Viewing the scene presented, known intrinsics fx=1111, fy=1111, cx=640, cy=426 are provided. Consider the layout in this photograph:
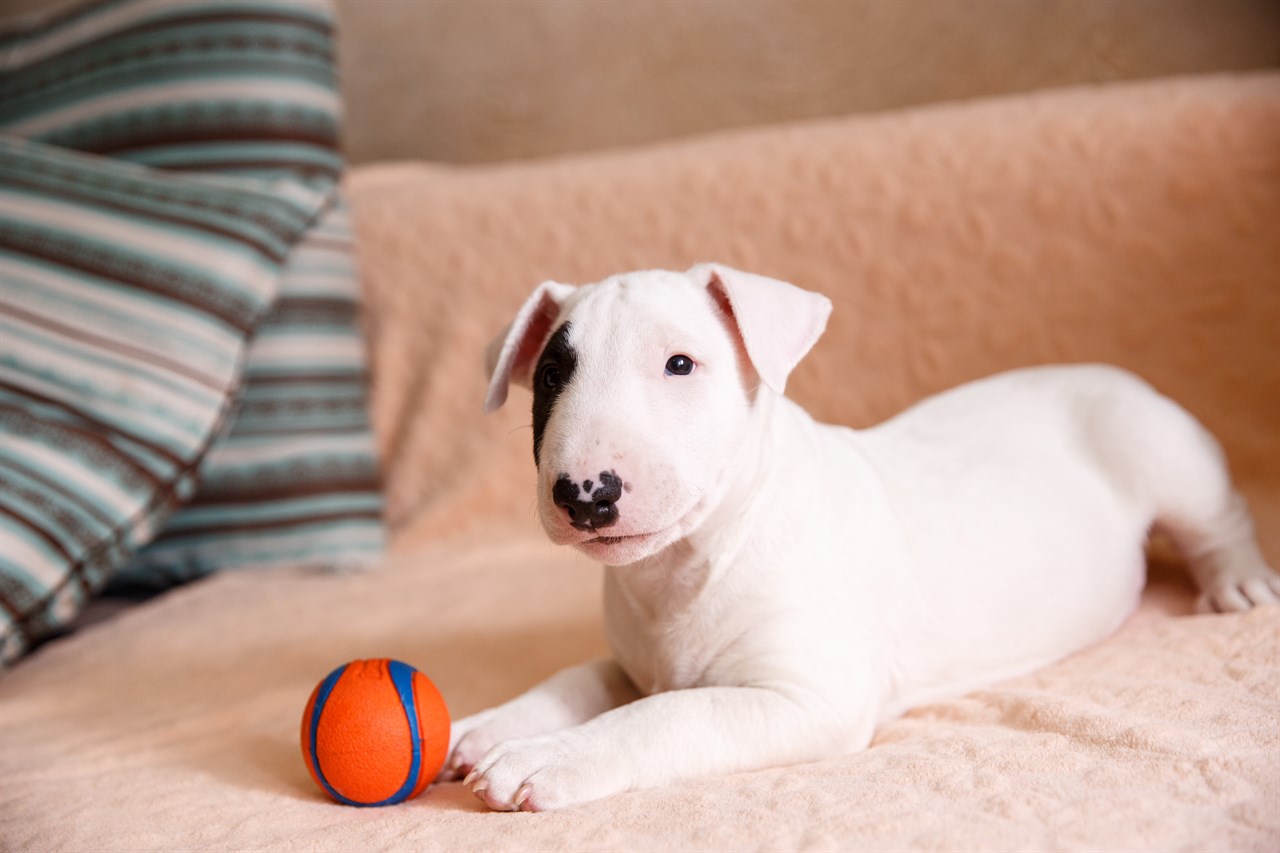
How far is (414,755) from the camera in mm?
1241

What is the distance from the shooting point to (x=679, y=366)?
4.23 feet

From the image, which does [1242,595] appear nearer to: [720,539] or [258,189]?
[720,539]

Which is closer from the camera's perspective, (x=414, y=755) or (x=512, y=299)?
(x=414, y=755)

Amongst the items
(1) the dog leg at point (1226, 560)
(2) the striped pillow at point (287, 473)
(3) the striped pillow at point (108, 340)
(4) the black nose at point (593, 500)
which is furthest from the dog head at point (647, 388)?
(2) the striped pillow at point (287, 473)

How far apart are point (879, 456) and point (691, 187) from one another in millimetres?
1059

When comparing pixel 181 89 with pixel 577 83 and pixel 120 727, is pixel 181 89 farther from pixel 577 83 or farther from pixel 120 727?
pixel 120 727

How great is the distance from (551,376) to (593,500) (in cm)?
23

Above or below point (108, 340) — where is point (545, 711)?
below

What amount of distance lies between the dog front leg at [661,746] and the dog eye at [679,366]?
0.36 meters

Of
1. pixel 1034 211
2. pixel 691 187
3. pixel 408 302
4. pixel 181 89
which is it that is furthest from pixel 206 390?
pixel 1034 211

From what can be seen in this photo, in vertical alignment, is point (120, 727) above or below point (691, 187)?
below

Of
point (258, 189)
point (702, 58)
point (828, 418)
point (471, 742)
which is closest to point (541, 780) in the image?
point (471, 742)

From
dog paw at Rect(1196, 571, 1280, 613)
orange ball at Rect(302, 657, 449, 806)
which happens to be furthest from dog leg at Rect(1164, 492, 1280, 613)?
orange ball at Rect(302, 657, 449, 806)

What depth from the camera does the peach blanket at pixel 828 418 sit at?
1.10 meters
